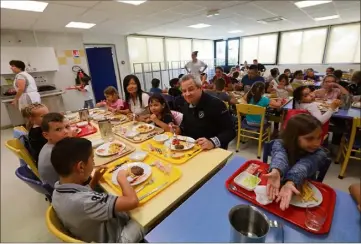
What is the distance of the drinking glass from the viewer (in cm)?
66

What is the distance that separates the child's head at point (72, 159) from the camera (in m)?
0.82

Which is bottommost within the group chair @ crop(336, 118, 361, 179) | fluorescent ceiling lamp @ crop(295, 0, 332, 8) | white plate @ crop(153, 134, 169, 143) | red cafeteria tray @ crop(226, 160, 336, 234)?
chair @ crop(336, 118, 361, 179)

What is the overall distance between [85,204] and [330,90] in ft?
11.5

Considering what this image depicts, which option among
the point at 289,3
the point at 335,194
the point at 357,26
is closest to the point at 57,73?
the point at 289,3

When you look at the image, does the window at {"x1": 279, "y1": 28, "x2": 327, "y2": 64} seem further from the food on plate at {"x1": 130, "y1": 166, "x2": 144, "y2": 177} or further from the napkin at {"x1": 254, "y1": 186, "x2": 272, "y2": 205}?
the food on plate at {"x1": 130, "y1": 166, "x2": 144, "y2": 177}

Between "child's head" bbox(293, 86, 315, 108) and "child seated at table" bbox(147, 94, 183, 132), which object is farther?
"child's head" bbox(293, 86, 315, 108)

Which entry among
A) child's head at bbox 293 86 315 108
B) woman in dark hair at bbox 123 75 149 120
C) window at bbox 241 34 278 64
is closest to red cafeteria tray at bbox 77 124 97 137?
woman in dark hair at bbox 123 75 149 120

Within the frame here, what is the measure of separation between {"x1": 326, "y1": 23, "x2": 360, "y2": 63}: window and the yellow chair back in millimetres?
7576

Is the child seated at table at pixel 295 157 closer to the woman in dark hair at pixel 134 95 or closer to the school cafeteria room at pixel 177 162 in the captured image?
the school cafeteria room at pixel 177 162

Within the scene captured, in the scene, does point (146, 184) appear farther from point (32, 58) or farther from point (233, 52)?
point (233, 52)

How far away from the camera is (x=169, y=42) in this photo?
7.43 m

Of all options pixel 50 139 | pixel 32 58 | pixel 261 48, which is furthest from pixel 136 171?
pixel 261 48

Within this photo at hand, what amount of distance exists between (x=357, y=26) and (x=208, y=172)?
25.4ft

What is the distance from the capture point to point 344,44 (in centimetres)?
599
